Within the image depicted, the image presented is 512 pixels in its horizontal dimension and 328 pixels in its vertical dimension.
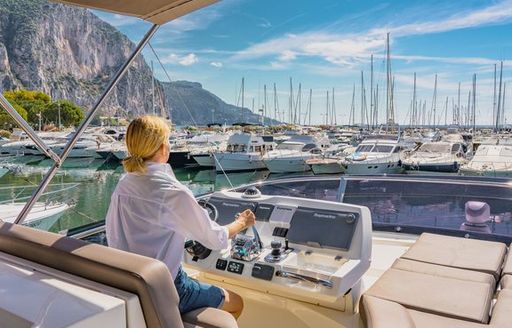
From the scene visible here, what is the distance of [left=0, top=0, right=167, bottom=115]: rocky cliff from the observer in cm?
7388

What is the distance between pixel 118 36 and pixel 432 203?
343 ft

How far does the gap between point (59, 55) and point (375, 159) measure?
8748 cm

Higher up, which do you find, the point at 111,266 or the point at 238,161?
the point at 111,266

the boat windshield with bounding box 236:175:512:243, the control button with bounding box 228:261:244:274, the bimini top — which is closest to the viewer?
the control button with bounding box 228:261:244:274

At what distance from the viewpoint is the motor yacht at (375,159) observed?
59.8 feet

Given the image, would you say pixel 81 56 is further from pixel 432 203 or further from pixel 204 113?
pixel 432 203

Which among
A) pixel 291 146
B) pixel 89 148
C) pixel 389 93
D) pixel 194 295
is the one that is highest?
pixel 389 93

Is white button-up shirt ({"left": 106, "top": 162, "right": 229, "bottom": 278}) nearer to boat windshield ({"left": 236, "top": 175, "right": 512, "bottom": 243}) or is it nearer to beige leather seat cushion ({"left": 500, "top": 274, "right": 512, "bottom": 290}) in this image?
beige leather seat cushion ({"left": 500, "top": 274, "right": 512, "bottom": 290})

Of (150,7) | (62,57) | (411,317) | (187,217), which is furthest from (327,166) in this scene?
(62,57)

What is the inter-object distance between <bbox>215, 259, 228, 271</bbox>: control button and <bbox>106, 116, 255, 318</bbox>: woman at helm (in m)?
0.57

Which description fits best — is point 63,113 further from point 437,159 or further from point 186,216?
point 186,216

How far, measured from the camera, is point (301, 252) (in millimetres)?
2432

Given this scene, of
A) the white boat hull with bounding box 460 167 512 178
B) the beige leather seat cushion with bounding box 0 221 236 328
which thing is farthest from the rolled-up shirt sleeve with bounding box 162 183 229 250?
the white boat hull with bounding box 460 167 512 178

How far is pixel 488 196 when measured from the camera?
352 cm
